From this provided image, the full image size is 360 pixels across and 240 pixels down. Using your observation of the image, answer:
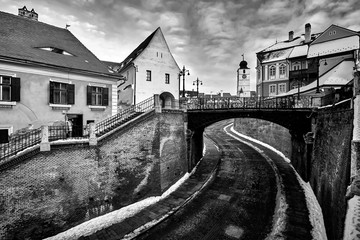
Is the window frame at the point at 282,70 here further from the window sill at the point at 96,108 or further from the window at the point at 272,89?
the window sill at the point at 96,108

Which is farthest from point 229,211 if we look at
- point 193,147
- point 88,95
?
point 88,95

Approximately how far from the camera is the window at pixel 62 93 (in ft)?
45.2

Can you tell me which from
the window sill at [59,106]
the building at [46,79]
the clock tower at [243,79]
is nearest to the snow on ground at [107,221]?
the building at [46,79]

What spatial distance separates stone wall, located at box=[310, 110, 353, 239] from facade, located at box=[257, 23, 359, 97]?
7667 mm

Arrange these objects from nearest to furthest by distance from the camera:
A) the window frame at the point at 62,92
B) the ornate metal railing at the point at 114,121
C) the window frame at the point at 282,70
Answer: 1. the window frame at the point at 62,92
2. the ornate metal railing at the point at 114,121
3. the window frame at the point at 282,70

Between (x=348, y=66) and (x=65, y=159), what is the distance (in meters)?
36.2

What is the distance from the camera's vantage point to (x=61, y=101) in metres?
14.3

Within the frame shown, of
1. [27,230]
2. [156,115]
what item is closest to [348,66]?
[156,115]

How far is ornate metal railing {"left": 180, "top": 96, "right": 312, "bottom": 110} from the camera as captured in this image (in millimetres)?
17875

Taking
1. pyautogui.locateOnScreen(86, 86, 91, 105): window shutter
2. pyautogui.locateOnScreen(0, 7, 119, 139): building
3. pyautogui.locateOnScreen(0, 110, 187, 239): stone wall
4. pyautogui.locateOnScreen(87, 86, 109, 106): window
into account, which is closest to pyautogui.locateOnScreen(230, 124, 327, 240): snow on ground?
pyautogui.locateOnScreen(0, 110, 187, 239): stone wall

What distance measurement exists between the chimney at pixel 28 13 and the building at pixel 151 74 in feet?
32.6

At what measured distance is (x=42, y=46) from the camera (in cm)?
1466

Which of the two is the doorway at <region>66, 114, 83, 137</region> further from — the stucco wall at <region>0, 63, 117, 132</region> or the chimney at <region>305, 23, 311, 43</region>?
the chimney at <region>305, 23, 311, 43</region>

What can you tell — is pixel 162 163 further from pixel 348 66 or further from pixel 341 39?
pixel 341 39
